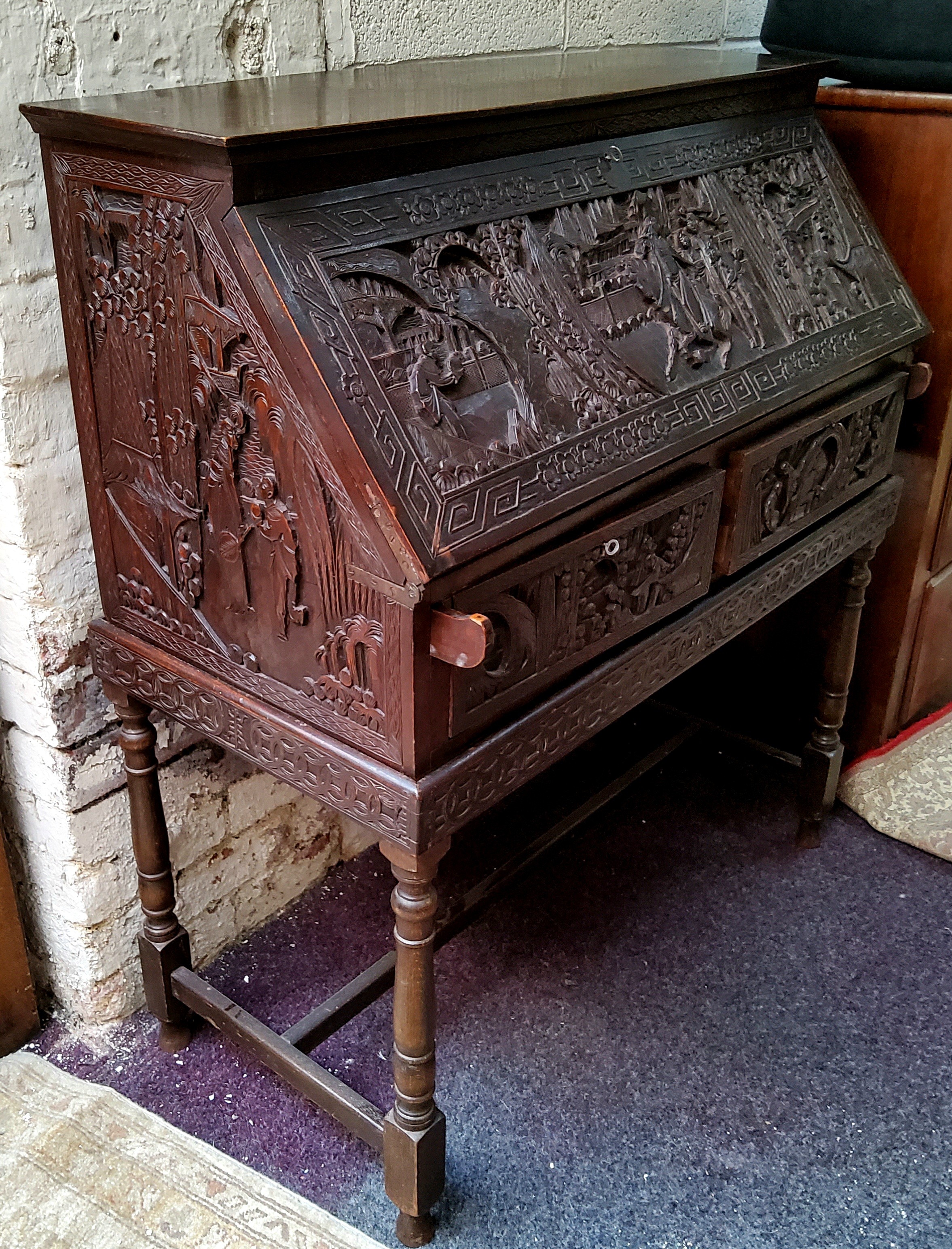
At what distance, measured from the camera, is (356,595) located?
4.41 feet

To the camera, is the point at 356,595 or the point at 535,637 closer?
the point at 356,595

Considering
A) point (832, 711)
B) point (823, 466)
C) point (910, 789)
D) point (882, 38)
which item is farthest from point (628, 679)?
point (882, 38)

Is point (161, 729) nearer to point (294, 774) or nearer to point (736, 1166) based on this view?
point (294, 774)

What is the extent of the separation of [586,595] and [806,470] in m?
0.60

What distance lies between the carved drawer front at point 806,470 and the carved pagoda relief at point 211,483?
700 millimetres

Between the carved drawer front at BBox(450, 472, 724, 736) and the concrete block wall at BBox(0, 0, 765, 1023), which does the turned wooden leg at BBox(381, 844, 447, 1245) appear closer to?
the carved drawer front at BBox(450, 472, 724, 736)

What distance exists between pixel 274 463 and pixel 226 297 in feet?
0.65

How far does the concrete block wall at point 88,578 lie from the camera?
1.59 meters

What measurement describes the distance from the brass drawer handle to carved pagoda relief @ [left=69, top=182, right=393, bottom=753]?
0.07 metres

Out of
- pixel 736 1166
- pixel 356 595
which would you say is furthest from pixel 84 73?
pixel 736 1166

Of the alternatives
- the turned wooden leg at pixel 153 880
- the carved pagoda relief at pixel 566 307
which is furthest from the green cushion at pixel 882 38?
the turned wooden leg at pixel 153 880

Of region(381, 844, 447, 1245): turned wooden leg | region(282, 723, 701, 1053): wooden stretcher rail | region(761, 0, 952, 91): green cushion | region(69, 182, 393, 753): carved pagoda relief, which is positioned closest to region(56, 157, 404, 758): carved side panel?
region(69, 182, 393, 753): carved pagoda relief

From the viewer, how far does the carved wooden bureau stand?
1.30 meters

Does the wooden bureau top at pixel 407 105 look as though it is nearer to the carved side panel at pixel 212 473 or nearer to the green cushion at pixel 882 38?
the carved side panel at pixel 212 473
